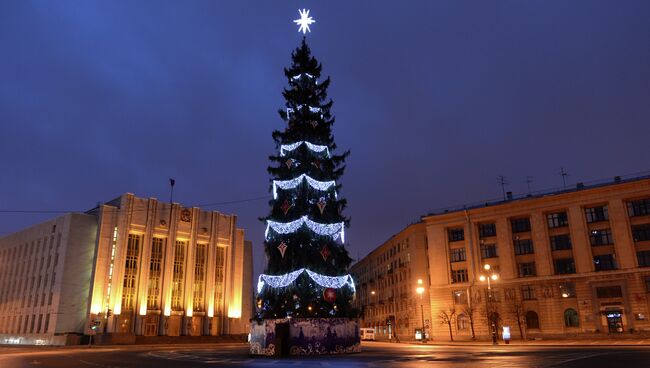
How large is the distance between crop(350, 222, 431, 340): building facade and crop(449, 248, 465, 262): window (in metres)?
5.60

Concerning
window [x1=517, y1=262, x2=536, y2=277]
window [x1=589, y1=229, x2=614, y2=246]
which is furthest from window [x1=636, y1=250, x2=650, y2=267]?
window [x1=517, y1=262, x2=536, y2=277]

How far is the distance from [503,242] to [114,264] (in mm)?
56880

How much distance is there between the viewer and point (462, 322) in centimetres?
6950

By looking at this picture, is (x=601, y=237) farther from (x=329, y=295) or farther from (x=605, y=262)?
(x=329, y=295)

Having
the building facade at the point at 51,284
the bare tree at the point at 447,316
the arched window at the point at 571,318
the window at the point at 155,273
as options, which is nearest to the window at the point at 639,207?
the arched window at the point at 571,318

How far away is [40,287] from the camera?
245 ft

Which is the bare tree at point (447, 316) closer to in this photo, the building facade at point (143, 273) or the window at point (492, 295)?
the window at point (492, 295)

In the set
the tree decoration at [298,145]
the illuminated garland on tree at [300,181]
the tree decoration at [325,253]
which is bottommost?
the tree decoration at [325,253]

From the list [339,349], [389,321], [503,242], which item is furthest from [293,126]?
[389,321]

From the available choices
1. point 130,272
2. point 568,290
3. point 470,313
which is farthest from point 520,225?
point 130,272

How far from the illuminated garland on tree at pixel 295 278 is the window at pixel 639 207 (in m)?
48.1

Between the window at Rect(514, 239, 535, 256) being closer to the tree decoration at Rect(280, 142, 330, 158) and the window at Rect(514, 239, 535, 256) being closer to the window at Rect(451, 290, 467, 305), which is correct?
the window at Rect(451, 290, 467, 305)

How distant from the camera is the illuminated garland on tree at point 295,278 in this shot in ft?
102

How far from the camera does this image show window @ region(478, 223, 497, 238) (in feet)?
234
